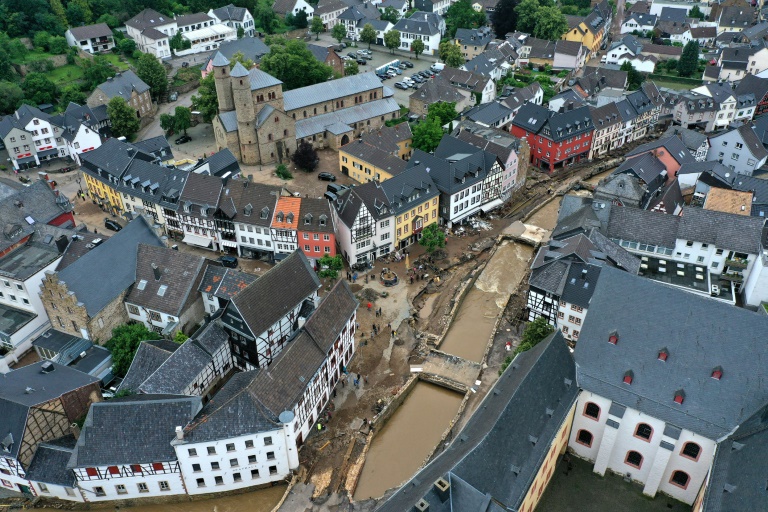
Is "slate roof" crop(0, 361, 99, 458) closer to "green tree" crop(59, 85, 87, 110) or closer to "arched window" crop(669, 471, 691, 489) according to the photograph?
"arched window" crop(669, 471, 691, 489)

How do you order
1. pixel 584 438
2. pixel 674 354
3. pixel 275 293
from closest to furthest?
pixel 674 354 < pixel 584 438 < pixel 275 293

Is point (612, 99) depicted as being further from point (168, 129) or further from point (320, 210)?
point (168, 129)

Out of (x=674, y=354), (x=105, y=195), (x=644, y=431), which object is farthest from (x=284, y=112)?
(x=644, y=431)

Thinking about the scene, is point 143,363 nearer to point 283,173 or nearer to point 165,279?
point 165,279

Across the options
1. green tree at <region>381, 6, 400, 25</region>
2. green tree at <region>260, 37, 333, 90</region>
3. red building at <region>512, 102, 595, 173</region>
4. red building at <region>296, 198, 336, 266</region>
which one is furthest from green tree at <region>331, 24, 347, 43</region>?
red building at <region>296, 198, 336, 266</region>

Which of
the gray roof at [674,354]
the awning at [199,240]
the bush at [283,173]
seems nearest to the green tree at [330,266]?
the awning at [199,240]

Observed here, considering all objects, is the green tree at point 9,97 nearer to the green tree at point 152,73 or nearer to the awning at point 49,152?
the awning at point 49,152
